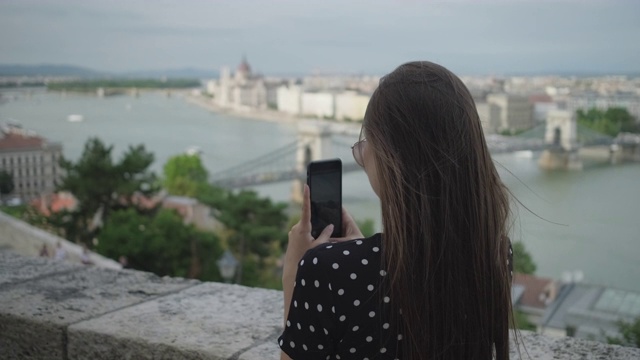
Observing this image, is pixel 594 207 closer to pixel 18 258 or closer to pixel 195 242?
pixel 195 242

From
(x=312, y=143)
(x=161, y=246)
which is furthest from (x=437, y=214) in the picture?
(x=312, y=143)

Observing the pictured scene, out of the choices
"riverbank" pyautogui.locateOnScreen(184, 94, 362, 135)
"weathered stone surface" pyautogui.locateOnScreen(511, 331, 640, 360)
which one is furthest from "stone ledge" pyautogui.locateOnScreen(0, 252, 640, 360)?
"riverbank" pyautogui.locateOnScreen(184, 94, 362, 135)

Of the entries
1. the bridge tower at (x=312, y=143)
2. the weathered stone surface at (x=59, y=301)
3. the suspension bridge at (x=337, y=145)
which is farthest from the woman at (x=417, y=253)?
the bridge tower at (x=312, y=143)

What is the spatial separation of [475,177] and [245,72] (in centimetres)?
4653

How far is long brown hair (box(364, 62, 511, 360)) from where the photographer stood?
0.54 m

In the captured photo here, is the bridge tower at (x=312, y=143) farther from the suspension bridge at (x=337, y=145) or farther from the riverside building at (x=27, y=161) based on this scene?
the riverside building at (x=27, y=161)

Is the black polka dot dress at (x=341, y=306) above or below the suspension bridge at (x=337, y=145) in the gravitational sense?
above

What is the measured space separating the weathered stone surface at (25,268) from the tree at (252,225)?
451 inches

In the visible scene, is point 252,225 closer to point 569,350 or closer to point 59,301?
point 59,301

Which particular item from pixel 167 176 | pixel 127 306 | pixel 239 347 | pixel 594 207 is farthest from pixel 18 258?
pixel 167 176

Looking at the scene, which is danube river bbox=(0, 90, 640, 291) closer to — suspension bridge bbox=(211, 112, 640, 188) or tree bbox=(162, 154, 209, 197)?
suspension bridge bbox=(211, 112, 640, 188)

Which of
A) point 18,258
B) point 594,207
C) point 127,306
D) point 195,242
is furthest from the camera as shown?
point 594,207

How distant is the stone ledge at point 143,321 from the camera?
0.90 meters

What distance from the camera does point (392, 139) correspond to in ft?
1.82
